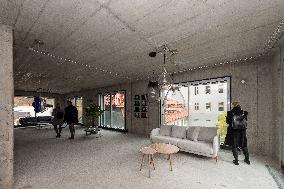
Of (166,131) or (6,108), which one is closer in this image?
(6,108)

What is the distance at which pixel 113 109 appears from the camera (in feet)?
38.9

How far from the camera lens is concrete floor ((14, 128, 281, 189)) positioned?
3562mm

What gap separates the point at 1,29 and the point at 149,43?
9.46 ft

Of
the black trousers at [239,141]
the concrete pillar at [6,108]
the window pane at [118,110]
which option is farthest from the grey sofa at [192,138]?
the window pane at [118,110]

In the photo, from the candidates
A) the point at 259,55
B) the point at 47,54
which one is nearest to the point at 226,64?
the point at 259,55

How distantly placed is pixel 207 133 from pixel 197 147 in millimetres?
671

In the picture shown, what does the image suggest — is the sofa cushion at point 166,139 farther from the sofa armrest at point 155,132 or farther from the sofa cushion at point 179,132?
the sofa cushion at point 179,132

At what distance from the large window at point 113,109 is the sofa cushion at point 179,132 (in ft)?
16.5

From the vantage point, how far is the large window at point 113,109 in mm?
11036

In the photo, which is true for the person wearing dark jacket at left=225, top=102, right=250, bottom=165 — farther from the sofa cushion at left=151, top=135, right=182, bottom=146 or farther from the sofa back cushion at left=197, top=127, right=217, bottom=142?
the sofa cushion at left=151, top=135, right=182, bottom=146

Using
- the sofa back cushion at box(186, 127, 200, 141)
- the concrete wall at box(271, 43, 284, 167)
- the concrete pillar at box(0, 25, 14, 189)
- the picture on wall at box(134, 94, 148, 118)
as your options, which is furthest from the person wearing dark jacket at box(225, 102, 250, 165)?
the concrete pillar at box(0, 25, 14, 189)

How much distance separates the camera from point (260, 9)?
2.68 m

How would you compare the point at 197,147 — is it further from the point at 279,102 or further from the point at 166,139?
the point at 279,102

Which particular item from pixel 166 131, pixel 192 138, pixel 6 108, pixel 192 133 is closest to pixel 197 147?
pixel 192 138
